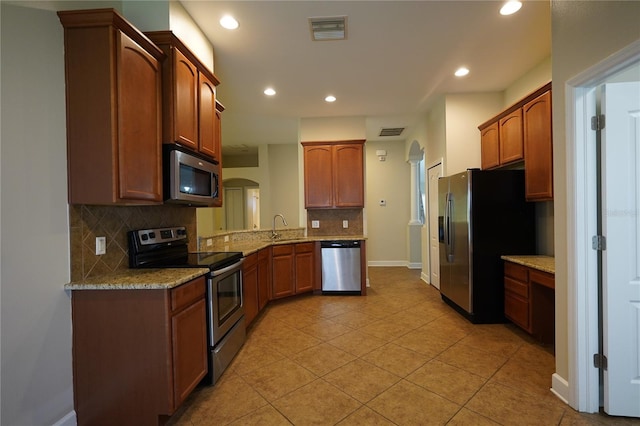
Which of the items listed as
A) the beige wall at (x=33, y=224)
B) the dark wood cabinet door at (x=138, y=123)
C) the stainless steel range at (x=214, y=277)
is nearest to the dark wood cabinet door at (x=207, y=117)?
the dark wood cabinet door at (x=138, y=123)

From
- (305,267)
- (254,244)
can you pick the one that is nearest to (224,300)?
(254,244)

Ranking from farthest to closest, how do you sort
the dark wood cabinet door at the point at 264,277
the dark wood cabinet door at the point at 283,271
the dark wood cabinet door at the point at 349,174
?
the dark wood cabinet door at the point at 349,174 < the dark wood cabinet door at the point at 283,271 < the dark wood cabinet door at the point at 264,277

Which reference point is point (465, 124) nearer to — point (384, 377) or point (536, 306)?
point (536, 306)

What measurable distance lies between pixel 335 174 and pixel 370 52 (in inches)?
79.0

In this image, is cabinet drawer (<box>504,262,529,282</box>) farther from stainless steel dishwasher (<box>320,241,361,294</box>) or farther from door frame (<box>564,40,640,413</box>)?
stainless steel dishwasher (<box>320,241,361,294</box>)

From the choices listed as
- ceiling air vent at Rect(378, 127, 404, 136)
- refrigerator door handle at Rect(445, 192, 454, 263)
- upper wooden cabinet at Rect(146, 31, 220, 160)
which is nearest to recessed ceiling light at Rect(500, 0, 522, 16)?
refrigerator door handle at Rect(445, 192, 454, 263)

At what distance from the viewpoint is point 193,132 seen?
2.21 metres

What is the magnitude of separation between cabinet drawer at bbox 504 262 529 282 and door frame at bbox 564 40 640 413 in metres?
1.00

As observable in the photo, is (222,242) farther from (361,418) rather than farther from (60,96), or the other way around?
(361,418)

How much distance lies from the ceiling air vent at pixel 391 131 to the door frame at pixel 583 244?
12.9ft

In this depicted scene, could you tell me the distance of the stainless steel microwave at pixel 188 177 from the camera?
197 centimetres

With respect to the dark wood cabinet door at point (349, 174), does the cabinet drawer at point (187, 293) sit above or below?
below

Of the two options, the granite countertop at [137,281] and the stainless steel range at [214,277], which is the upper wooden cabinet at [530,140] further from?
the granite countertop at [137,281]

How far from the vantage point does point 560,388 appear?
1886mm
